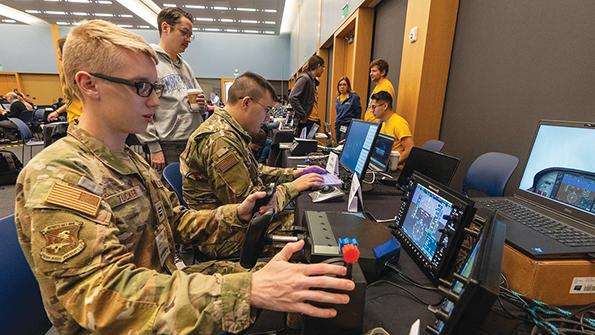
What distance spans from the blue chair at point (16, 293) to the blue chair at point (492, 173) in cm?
213

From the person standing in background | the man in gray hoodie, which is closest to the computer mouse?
the man in gray hoodie

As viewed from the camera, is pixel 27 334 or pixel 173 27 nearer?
pixel 27 334

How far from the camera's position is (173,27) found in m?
1.99

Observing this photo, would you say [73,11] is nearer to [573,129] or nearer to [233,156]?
[233,156]

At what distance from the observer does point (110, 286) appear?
0.52 meters

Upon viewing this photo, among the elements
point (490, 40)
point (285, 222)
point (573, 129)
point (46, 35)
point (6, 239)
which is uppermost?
point (46, 35)

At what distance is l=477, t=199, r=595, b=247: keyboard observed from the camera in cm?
69

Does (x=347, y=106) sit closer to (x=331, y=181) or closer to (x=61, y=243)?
(x=331, y=181)

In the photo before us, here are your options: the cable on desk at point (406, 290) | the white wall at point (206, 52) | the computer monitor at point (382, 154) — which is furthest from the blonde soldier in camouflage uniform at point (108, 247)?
the white wall at point (206, 52)

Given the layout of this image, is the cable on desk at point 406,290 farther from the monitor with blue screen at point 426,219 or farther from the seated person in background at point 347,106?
the seated person in background at point 347,106

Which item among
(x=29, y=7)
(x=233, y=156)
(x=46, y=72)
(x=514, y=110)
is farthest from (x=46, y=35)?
(x=514, y=110)

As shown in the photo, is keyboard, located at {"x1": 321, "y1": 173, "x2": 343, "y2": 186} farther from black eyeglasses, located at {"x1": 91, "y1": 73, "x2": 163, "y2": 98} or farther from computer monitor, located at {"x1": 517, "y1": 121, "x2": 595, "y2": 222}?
black eyeglasses, located at {"x1": 91, "y1": 73, "x2": 163, "y2": 98}

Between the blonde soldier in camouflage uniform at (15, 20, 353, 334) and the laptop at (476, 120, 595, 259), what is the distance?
1.85ft

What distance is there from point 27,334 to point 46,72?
14562 millimetres
